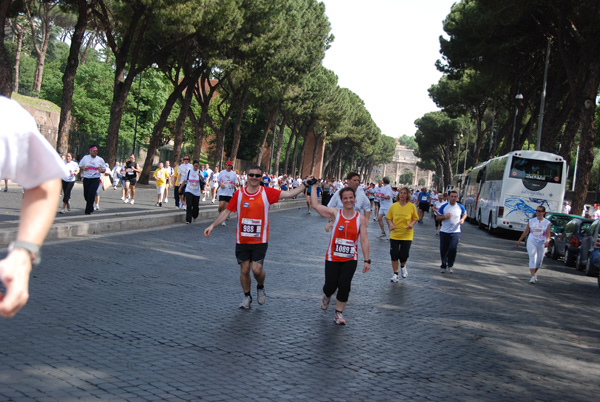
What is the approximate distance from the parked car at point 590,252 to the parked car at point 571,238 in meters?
0.53

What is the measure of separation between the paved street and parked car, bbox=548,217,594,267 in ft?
22.1

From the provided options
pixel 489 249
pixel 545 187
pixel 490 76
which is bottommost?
pixel 489 249

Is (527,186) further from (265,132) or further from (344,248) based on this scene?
(265,132)

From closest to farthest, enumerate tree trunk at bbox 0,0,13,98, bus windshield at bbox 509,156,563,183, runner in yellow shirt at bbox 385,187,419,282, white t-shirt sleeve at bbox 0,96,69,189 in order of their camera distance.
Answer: white t-shirt sleeve at bbox 0,96,69,189
runner in yellow shirt at bbox 385,187,419,282
tree trunk at bbox 0,0,13,98
bus windshield at bbox 509,156,563,183

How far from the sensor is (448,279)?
41.3 ft

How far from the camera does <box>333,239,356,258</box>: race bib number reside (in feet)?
25.3

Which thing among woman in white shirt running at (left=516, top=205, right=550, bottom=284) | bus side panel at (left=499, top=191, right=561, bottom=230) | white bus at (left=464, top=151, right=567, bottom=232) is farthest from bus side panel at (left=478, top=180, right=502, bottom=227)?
woman in white shirt running at (left=516, top=205, right=550, bottom=284)

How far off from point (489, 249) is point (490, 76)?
1765cm

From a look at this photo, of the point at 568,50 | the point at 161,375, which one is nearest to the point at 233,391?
the point at 161,375

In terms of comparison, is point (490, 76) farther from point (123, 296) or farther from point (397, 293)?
point (123, 296)

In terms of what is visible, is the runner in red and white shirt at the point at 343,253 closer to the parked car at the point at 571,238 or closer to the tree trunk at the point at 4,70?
the parked car at the point at 571,238

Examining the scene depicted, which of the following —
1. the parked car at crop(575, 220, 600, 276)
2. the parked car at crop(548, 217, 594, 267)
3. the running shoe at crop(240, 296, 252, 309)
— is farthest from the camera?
the parked car at crop(548, 217, 594, 267)

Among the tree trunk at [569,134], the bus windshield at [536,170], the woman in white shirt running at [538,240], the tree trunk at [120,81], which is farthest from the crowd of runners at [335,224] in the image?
the tree trunk at [569,134]

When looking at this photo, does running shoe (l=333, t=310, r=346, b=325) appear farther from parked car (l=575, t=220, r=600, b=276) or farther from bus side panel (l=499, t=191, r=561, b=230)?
bus side panel (l=499, t=191, r=561, b=230)
